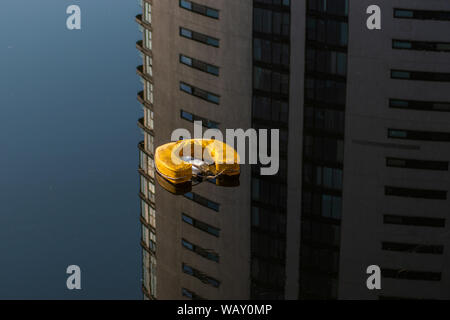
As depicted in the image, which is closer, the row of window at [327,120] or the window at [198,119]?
the row of window at [327,120]

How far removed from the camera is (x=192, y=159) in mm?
89750

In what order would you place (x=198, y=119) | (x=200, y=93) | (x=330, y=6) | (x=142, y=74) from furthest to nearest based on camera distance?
(x=142, y=74) → (x=200, y=93) → (x=198, y=119) → (x=330, y=6)

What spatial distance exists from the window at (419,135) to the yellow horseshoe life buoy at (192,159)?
9292mm

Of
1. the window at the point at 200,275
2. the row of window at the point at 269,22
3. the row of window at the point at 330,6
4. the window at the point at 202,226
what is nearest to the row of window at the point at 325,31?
the row of window at the point at 330,6

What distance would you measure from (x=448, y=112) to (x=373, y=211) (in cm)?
748

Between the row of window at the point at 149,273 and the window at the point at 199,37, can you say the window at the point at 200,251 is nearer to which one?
the row of window at the point at 149,273

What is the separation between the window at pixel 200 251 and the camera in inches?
3474

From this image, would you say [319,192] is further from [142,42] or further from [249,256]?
[142,42]

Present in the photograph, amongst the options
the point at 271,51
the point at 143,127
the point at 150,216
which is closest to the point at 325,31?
the point at 271,51

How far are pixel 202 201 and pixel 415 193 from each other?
1234 centimetres

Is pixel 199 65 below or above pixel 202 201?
above

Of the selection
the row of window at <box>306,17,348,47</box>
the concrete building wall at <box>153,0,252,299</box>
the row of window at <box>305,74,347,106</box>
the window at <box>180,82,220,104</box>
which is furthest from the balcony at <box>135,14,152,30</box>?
the row of window at <box>305,74,347,106</box>

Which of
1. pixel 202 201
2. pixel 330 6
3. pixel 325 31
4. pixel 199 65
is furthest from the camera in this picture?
pixel 199 65

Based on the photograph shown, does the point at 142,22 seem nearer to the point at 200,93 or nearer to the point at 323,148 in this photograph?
the point at 200,93
